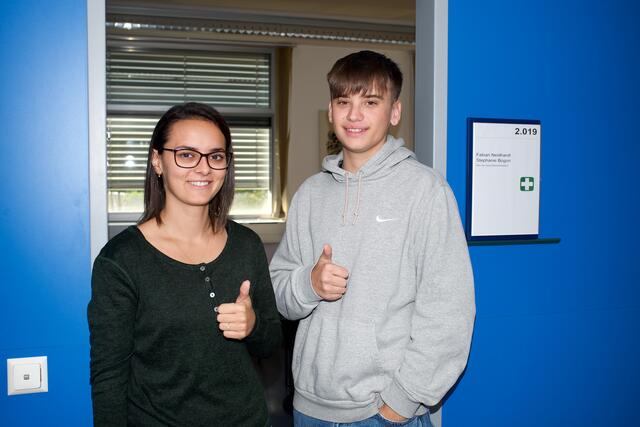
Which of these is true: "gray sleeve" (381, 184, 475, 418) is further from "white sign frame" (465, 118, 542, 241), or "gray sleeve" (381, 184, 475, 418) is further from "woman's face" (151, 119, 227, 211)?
"woman's face" (151, 119, 227, 211)

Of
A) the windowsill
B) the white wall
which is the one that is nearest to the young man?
the windowsill

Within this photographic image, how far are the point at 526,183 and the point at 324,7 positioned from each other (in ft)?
13.7

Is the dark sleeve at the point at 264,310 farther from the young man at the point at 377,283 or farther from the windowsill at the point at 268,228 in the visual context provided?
the windowsill at the point at 268,228

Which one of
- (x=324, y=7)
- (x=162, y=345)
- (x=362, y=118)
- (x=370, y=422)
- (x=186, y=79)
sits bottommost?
(x=370, y=422)

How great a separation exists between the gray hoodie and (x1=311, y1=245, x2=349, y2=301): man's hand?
2.1 inches

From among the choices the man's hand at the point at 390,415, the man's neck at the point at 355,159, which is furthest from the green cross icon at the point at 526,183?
the man's hand at the point at 390,415

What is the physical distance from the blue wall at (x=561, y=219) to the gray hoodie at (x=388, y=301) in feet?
1.35

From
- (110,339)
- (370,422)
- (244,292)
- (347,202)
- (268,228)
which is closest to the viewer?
(110,339)

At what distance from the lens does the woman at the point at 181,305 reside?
130 centimetres

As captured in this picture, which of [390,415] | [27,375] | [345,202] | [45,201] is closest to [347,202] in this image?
[345,202]

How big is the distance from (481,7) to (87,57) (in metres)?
1.32

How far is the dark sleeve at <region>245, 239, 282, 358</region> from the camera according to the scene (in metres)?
1.53

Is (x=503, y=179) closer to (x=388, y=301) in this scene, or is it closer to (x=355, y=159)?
(x=355, y=159)

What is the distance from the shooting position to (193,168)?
4.71ft
